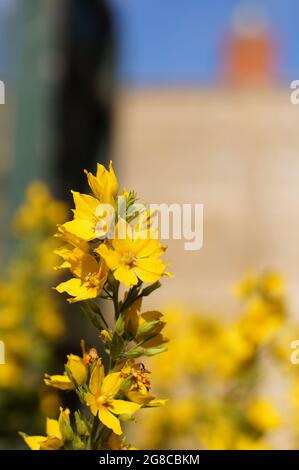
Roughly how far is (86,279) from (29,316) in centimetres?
106

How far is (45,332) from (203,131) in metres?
4.67

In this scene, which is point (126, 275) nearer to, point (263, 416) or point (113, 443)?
point (113, 443)

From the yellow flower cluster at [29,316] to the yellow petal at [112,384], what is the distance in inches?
32.0

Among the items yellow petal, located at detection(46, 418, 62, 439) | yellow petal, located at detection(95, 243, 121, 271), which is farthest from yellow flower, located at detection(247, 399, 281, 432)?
yellow petal, located at detection(95, 243, 121, 271)

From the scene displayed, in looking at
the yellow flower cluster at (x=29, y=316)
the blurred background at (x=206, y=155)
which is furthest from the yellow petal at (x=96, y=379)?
the blurred background at (x=206, y=155)

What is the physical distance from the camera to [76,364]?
812 millimetres

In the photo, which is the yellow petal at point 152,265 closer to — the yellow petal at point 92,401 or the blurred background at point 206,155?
the yellow petal at point 92,401

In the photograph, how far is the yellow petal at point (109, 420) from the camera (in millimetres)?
766

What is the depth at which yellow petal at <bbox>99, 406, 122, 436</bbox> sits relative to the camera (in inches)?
30.1

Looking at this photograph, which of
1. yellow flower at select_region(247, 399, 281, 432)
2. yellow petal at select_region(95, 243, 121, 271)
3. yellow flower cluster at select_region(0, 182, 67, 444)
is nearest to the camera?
yellow petal at select_region(95, 243, 121, 271)

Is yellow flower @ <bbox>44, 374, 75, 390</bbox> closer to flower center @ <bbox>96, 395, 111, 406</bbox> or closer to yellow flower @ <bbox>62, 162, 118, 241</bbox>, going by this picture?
flower center @ <bbox>96, 395, 111, 406</bbox>

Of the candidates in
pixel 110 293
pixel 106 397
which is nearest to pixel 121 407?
pixel 106 397

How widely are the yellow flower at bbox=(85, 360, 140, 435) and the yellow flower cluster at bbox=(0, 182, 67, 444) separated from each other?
81 centimetres

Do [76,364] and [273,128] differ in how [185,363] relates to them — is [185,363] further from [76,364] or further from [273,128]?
[273,128]
